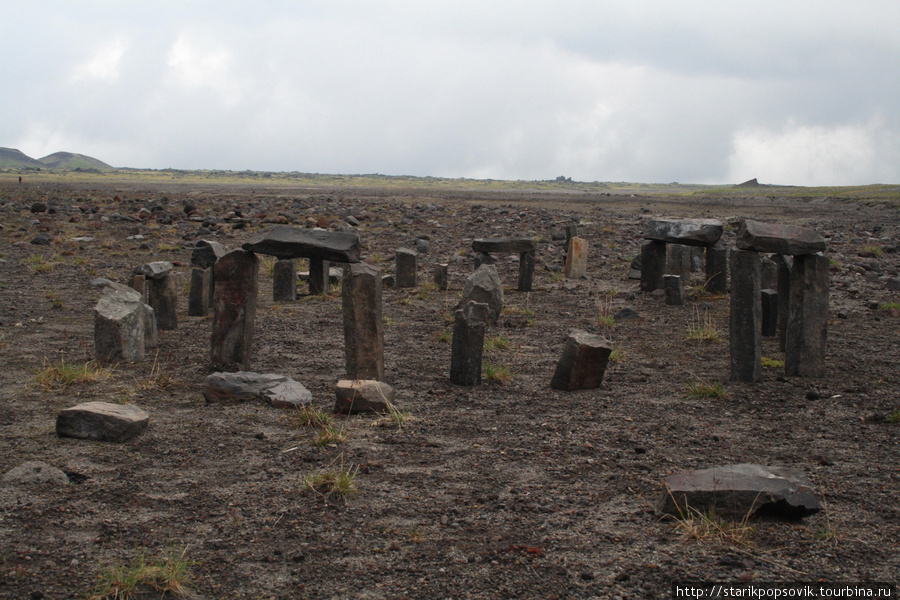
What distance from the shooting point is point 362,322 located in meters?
7.46

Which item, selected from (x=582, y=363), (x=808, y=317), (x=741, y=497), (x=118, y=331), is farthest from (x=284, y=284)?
(x=741, y=497)

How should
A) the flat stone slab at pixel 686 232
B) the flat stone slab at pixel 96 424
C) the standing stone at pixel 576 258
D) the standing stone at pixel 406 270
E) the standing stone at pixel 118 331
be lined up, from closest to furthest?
the flat stone slab at pixel 96 424 → the standing stone at pixel 118 331 → the flat stone slab at pixel 686 232 → the standing stone at pixel 406 270 → the standing stone at pixel 576 258

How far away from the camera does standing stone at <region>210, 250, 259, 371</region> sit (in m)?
7.89

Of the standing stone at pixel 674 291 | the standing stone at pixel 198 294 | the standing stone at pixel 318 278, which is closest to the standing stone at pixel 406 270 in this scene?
the standing stone at pixel 318 278

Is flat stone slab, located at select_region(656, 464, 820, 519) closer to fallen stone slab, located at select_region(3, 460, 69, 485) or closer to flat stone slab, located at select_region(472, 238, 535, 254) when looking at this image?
fallen stone slab, located at select_region(3, 460, 69, 485)

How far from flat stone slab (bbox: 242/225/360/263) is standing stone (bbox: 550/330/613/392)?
2441 mm

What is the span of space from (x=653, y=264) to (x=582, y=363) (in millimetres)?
6580

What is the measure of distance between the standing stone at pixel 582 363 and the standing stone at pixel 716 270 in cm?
653

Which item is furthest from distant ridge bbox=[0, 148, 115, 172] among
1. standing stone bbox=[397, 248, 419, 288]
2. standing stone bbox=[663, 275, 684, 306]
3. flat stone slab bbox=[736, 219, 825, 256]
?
flat stone slab bbox=[736, 219, 825, 256]

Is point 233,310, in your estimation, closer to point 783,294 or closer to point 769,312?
point 783,294

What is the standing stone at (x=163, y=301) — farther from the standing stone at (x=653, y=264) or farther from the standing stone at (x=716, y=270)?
the standing stone at (x=716, y=270)

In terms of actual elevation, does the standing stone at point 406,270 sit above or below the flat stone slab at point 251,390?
above

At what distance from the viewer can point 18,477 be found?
195 inches

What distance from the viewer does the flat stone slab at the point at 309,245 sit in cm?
797
